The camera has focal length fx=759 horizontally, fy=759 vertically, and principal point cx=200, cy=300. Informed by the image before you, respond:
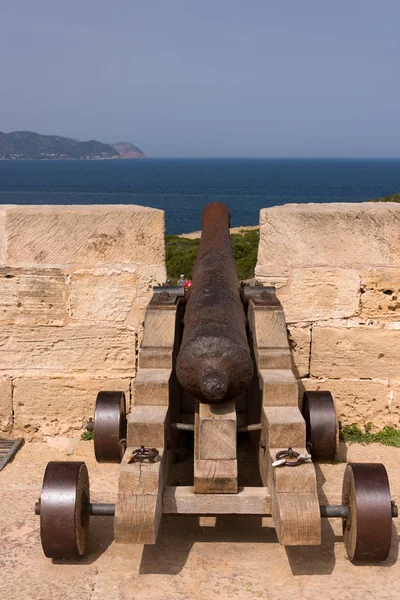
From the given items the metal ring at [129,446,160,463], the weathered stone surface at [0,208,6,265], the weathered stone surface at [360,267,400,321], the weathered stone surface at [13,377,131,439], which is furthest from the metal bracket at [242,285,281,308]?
the weathered stone surface at [0,208,6,265]

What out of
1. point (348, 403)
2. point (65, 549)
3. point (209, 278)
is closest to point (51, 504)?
point (65, 549)

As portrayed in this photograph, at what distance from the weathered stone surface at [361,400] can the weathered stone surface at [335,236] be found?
0.76 m

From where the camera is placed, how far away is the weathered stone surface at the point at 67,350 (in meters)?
4.86

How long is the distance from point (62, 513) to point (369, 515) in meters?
1.28

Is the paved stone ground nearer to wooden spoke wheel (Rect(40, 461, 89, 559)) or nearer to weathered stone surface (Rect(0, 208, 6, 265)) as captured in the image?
wooden spoke wheel (Rect(40, 461, 89, 559))

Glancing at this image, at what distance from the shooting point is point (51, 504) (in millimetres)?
3180

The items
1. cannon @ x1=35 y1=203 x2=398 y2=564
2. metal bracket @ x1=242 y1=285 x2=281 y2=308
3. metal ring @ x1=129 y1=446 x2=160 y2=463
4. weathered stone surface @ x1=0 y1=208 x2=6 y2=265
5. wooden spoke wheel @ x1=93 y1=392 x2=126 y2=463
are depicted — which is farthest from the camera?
weathered stone surface @ x1=0 y1=208 x2=6 y2=265

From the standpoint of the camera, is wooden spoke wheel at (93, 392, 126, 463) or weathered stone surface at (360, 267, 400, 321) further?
weathered stone surface at (360, 267, 400, 321)

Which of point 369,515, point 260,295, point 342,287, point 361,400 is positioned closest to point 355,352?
point 361,400

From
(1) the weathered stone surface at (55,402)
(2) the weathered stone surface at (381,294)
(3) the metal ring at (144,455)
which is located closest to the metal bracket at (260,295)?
(2) the weathered stone surface at (381,294)

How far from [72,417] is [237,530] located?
66.2 inches

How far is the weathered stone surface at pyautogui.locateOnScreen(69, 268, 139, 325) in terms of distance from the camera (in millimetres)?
4809

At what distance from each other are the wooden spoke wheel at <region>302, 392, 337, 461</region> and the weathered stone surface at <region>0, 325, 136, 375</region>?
1.23 metres

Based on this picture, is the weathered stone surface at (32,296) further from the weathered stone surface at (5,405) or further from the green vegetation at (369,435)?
the green vegetation at (369,435)
